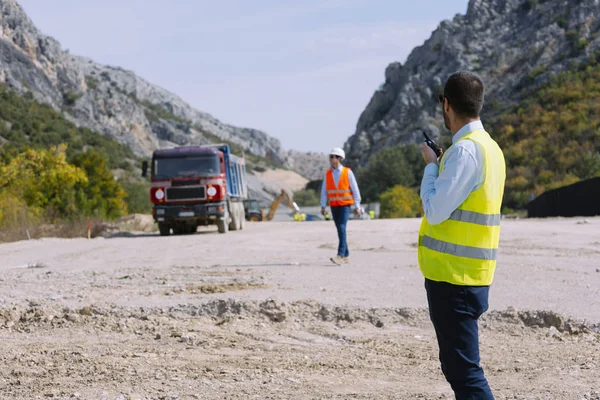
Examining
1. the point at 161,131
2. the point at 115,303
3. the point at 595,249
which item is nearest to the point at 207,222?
the point at 595,249

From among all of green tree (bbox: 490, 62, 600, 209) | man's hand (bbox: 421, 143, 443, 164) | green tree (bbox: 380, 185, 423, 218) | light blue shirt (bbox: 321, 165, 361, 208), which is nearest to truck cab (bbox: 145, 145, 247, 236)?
light blue shirt (bbox: 321, 165, 361, 208)

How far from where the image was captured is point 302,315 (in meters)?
8.55

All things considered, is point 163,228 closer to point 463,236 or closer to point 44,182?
point 44,182

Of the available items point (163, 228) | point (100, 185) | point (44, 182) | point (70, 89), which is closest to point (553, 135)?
point (100, 185)

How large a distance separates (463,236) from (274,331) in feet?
15.1

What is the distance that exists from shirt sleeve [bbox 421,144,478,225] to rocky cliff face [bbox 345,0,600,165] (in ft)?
260

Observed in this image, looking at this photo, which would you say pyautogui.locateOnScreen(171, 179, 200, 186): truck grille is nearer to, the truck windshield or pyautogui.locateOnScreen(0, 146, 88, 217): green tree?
the truck windshield

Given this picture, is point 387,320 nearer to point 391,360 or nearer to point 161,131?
point 391,360

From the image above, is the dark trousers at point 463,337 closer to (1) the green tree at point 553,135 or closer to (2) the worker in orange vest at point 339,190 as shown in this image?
(2) the worker in orange vest at point 339,190

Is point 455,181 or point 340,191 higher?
point 340,191

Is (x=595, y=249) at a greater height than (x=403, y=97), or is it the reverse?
(x=403, y=97)

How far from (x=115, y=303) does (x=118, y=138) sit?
103 meters

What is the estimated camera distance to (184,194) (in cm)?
2567

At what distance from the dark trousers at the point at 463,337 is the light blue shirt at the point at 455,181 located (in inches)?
13.9
